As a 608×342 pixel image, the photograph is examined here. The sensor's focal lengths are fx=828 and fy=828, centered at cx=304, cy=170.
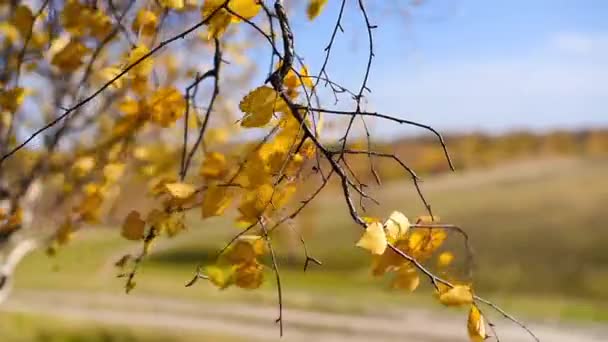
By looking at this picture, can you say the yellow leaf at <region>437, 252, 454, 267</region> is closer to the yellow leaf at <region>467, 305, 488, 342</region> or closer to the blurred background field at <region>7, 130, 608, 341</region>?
the yellow leaf at <region>467, 305, 488, 342</region>

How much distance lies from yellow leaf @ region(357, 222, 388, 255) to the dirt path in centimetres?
1388

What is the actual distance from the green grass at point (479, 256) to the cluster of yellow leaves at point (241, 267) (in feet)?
51.1

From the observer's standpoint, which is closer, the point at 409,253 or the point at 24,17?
the point at 409,253

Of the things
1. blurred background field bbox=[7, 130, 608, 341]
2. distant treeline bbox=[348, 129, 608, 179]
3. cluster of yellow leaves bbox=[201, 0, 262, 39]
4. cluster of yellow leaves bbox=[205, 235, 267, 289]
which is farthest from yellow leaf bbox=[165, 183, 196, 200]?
distant treeline bbox=[348, 129, 608, 179]

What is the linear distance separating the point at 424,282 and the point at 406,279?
22045 millimetres

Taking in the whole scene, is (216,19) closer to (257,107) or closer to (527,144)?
(257,107)

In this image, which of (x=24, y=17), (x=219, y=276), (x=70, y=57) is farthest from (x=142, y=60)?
(x=24, y=17)

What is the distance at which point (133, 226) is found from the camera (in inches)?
65.0

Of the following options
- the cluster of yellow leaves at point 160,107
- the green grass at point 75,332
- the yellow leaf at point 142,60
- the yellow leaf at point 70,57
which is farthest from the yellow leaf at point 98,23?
the green grass at point 75,332

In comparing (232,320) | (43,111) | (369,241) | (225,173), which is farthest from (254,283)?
(232,320)

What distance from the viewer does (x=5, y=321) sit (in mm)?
13430

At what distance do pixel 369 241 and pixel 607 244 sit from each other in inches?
1225

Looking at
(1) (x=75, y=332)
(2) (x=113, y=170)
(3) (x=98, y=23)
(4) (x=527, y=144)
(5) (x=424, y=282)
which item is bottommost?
(2) (x=113, y=170)

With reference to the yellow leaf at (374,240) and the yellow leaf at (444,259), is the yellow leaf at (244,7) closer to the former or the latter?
the yellow leaf at (374,240)
